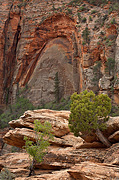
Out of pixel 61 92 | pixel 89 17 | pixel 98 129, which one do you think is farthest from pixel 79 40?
pixel 98 129

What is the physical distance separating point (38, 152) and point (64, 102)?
80.7 feet

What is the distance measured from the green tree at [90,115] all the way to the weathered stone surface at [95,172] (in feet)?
13.4

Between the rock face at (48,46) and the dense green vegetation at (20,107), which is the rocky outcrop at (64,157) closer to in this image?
the rock face at (48,46)

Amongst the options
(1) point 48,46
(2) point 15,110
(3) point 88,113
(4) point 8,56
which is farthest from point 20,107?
(3) point 88,113

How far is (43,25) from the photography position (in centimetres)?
4509

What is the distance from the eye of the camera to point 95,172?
10.1 m

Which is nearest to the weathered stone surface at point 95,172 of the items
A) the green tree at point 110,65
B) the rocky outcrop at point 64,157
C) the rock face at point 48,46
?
the rocky outcrop at point 64,157

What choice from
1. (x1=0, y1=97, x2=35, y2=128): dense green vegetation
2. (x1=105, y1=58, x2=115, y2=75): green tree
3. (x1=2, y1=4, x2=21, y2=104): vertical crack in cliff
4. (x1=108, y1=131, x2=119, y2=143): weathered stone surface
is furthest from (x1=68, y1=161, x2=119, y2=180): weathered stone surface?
(x1=2, y1=4, x2=21, y2=104): vertical crack in cliff

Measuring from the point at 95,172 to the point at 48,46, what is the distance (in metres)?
39.5

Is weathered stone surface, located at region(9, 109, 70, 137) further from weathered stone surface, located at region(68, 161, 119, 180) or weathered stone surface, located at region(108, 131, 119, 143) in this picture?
weathered stone surface, located at region(68, 161, 119, 180)

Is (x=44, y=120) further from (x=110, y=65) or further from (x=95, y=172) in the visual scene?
(x=110, y=65)

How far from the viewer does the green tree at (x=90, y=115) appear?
48.8ft

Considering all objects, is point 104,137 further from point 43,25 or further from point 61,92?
point 43,25

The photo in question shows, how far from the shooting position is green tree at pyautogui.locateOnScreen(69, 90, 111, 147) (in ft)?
48.8
